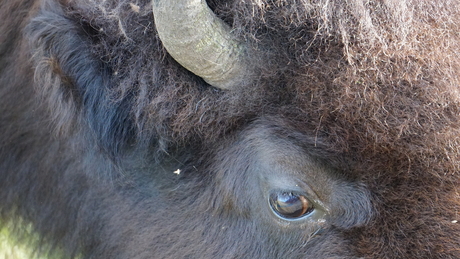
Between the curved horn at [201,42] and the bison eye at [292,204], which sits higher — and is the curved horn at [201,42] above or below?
above

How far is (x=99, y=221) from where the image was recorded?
250 cm

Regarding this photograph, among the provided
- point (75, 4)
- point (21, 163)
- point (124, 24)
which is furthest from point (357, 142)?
point (21, 163)

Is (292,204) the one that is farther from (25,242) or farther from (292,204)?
(25,242)

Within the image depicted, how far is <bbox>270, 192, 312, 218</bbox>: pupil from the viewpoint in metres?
2.01

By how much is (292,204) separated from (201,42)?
730 millimetres

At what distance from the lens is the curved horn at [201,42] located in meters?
1.86

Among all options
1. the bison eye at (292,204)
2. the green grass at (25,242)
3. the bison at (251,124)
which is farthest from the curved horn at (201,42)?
the green grass at (25,242)

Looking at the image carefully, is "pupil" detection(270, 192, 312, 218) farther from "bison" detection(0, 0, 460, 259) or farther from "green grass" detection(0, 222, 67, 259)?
"green grass" detection(0, 222, 67, 259)

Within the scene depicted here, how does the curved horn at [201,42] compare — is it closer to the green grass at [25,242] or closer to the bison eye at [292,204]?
the bison eye at [292,204]

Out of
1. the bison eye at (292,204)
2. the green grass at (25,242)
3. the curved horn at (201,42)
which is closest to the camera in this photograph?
the curved horn at (201,42)

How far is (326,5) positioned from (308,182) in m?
0.70

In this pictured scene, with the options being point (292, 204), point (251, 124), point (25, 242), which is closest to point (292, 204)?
point (292, 204)

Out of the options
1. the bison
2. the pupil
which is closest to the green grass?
the bison

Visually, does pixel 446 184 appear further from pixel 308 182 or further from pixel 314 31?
pixel 314 31
